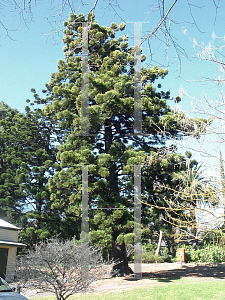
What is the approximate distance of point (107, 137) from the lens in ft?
48.5

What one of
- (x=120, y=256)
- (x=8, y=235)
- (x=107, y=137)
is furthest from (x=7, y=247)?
(x=107, y=137)

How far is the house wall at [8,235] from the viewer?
13148 millimetres

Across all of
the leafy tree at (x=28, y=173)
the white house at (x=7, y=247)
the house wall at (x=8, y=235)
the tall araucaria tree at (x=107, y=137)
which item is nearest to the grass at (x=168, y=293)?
the tall araucaria tree at (x=107, y=137)

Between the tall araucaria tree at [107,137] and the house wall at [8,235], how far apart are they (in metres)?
2.38

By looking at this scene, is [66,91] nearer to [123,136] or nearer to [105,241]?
[123,136]

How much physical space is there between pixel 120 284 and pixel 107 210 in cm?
301

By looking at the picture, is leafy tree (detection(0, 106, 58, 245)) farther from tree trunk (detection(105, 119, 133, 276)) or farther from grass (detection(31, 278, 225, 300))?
grass (detection(31, 278, 225, 300))

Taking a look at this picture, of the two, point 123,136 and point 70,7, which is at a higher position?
point 123,136

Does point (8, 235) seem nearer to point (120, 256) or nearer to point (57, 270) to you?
point (120, 256)

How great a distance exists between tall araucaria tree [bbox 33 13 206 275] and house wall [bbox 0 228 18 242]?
7.80 ft

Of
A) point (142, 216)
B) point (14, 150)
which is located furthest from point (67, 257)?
point (14, 150)

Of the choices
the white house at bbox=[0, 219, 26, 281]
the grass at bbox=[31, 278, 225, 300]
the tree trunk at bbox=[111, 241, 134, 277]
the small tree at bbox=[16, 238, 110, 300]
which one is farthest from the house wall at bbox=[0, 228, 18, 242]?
the small tree at bbox=[16, 238, 110, 300]

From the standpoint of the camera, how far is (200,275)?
14.1 meters

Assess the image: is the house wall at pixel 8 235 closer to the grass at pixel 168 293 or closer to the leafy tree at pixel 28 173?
the leafy tree at pixel 28 173
